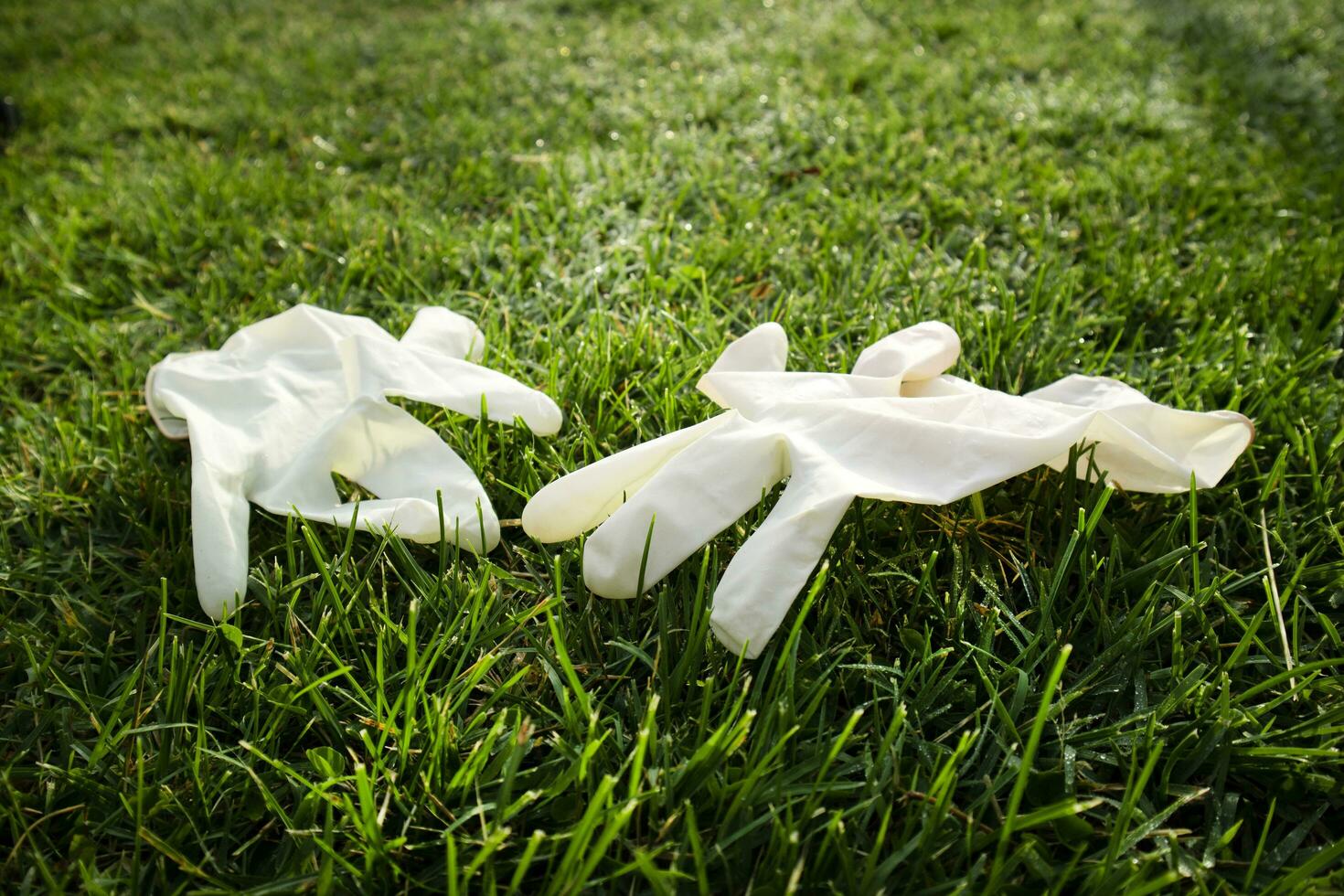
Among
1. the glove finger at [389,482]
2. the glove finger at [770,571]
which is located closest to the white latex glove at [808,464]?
the glove finger at [770,571]

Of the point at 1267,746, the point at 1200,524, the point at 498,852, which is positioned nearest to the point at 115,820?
the point at 498,852

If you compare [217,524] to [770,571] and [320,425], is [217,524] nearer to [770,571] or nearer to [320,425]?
[320,425]

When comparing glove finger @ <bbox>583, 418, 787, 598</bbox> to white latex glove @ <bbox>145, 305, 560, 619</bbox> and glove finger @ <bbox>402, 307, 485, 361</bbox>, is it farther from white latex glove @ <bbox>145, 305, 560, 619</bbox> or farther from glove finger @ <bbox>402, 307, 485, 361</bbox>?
glove finger @ <bbox>402, 307, 485, 361</bbox>

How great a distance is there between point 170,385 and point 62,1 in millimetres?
3989

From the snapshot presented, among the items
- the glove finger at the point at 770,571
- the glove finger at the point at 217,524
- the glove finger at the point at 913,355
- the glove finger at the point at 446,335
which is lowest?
the glove finger at the point at 217,524

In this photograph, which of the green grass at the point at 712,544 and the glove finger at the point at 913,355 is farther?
the glove finger at the point at 913,355

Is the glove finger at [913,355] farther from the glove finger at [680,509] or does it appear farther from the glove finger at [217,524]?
the glove finger at [217,524]

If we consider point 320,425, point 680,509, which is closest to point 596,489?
point 680,509

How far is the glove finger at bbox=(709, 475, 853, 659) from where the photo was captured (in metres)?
1.15

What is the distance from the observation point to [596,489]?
4.39 feet

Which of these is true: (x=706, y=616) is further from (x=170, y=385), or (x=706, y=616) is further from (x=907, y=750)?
(x=170, y=385)

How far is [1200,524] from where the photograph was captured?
1.44 metres

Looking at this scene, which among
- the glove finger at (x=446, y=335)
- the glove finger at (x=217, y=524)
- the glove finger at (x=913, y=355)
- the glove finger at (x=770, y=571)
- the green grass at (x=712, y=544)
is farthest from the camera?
the glove finger at (x=446, y=335)

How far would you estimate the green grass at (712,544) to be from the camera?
1036 mm
